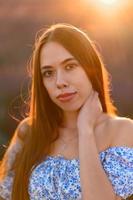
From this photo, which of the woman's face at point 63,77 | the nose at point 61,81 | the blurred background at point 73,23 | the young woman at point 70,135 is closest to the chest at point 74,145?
the young woman at point 70,135

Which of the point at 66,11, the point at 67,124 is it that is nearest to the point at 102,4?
the point at 66,11

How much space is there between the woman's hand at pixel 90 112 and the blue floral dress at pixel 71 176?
0.15 metres

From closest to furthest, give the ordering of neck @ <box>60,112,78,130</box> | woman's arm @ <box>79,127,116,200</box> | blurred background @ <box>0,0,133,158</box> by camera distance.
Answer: woman's arm @ <box>79,127,116,200</box>, neck @ <box>60,112,78,130</box>, blurred background @ <box>0,0,133,158</box>

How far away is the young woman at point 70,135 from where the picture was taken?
283 cm

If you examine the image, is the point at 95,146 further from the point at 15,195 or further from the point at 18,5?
the point at 18,5

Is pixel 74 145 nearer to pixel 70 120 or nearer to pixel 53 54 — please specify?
pixel 70 120

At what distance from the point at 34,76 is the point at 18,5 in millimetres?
7120

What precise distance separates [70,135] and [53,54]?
42 cm

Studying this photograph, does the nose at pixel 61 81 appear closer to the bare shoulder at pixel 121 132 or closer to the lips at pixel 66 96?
the lips at pixel 66 96

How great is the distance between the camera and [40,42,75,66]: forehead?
114 inches

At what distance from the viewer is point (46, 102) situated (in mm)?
3076

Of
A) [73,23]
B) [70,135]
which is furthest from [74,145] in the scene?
[73,23]

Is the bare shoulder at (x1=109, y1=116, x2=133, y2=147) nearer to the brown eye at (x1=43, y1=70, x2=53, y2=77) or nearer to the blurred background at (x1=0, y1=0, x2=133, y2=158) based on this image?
the brown eye at (x1=43, y1=70, x2=53, y2=77)

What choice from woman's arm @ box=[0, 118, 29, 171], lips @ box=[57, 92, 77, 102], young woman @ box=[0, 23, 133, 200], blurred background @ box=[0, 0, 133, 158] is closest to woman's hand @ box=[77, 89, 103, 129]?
young woman @ box=[0, 23, 133, 200]
